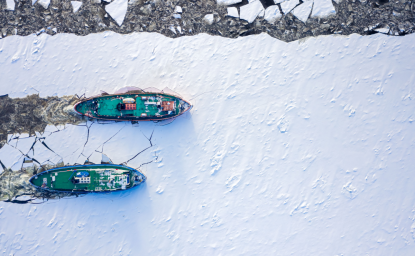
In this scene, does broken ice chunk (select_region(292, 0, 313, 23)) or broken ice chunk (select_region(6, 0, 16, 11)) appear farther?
broken ice chunk (select_region(292, 0, 313, 23))

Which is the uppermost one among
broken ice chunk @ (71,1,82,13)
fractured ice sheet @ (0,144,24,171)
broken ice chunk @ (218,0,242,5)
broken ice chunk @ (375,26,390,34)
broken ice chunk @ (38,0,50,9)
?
broken ice chunk @ (38,0,50,9)

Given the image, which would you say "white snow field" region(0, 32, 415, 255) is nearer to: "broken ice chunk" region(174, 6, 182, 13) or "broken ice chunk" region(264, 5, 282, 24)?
"broken ice chunk" region(264, 5, 282, 24)

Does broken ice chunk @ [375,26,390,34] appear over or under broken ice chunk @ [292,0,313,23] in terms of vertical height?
under

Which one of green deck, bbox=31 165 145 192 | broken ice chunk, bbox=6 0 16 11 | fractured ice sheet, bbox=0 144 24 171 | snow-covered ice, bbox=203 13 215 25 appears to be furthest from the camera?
snow-covered ice, bbox=203 13 215 25

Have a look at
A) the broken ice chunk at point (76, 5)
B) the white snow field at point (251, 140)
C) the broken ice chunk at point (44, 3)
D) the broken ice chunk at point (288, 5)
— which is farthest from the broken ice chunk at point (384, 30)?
the broken ice chunk at point (44, 3)

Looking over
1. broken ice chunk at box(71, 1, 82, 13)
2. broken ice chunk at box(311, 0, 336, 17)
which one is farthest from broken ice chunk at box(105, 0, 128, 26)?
broken ice chunk at box(311, 0, 336, 17)

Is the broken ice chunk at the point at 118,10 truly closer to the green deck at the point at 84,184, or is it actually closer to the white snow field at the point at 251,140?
the white snow field at the point at 251,140
